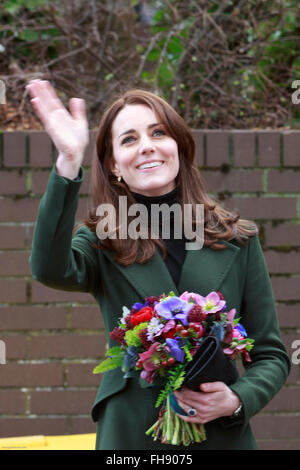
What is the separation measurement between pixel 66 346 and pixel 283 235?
4.28 feet

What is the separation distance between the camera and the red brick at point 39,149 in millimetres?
3531

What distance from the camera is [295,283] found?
3.56 metres

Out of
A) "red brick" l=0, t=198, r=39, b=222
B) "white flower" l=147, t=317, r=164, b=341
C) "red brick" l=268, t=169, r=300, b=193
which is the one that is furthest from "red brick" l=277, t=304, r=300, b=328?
"white flower" l=147, t=317, r=164, b=341

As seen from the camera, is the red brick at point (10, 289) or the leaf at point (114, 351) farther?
the red brick at point (10, 289)

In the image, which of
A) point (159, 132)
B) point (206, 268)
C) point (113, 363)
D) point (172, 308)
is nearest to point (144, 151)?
point (159, 132)

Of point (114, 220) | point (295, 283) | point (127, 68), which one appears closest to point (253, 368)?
point (114, 220)

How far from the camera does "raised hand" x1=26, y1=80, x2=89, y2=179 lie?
6.31ft

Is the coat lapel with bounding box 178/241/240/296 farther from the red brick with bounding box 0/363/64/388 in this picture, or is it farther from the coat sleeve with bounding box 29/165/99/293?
the red brick with bounding box 0/363/64/388

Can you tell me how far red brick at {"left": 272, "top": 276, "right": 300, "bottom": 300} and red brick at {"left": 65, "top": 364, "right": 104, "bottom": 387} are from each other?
1037mm

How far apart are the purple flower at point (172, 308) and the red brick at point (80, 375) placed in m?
1.72

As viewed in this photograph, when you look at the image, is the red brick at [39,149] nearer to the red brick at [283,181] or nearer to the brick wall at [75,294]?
the brick wall at [75,294]

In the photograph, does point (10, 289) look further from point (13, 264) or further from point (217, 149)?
point (217, 149)

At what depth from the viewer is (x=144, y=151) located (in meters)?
2.18

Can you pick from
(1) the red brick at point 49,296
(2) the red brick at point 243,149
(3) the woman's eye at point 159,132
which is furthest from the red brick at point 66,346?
(3) the woman's eye at point 159,132
